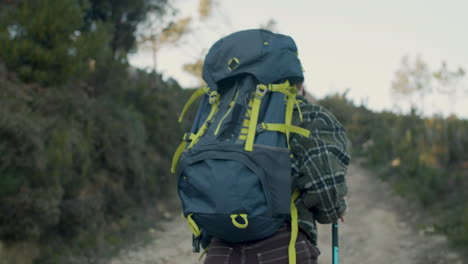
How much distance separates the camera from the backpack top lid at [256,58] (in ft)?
7.75

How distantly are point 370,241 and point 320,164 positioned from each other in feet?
19.5

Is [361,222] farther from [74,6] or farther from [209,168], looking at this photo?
[209,168]

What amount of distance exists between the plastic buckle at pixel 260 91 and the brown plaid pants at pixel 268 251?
2.01 ft

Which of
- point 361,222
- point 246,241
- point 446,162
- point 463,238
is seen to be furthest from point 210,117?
point 446,162

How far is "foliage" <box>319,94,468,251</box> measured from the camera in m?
7.34

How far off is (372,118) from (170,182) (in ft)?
30.9

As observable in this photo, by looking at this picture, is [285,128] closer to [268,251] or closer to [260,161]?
[260,161]

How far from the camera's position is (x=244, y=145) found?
86.2 inches

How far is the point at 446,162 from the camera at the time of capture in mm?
9438

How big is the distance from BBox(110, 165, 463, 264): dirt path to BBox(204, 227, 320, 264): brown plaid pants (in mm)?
4486

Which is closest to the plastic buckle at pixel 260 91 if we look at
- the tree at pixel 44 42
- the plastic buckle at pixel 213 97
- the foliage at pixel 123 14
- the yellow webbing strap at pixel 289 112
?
the yellow webbing strap at pixel 289 112

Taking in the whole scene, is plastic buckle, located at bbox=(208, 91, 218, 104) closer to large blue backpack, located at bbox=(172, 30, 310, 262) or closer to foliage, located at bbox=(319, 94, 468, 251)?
large blue backpack, located at bbox=(172, 30, 310, 262)

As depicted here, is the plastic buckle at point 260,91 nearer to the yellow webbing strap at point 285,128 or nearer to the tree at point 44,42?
the yellow webbing strap at point 285,128

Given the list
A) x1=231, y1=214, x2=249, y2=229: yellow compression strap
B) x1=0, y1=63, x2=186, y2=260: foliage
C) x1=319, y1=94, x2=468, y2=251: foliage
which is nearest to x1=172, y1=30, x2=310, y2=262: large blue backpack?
x1=231, y1=214, x2=249, y2=229: yellow compression strap
